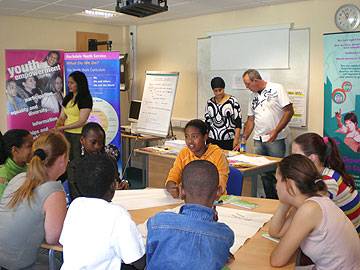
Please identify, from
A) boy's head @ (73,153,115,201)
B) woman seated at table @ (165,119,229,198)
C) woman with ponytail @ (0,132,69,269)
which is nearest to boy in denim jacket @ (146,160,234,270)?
boy's head @ (73,153,115,201)

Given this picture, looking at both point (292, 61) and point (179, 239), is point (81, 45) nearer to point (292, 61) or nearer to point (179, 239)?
point (292, 61)

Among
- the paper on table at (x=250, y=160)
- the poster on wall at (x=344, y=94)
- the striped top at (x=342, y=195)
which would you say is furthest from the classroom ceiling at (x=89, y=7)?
the striped top at (x=342, y=195)

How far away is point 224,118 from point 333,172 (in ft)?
8.01

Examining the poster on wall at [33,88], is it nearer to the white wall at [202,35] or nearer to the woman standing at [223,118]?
the white wall at [202,35]

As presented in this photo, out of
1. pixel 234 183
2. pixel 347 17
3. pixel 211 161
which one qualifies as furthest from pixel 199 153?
pixel 347 17

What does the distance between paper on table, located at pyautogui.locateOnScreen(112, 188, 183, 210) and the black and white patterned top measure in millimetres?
2040

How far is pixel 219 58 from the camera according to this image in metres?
5.79

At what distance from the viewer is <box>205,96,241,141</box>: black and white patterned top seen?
4648 millimetres

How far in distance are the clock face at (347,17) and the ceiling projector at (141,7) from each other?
6.79 ft

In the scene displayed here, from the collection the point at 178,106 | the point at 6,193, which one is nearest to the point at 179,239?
the point at 6,193

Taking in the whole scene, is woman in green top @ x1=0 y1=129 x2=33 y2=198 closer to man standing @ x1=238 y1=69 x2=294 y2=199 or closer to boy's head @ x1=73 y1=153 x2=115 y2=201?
boy's head @ x1=73 y1=153 x2=115 y2=201

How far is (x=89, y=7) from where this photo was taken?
17.5 ft

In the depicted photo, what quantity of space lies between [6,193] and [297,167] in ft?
4.66

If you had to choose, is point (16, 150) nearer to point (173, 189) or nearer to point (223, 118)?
point (173, 189)
